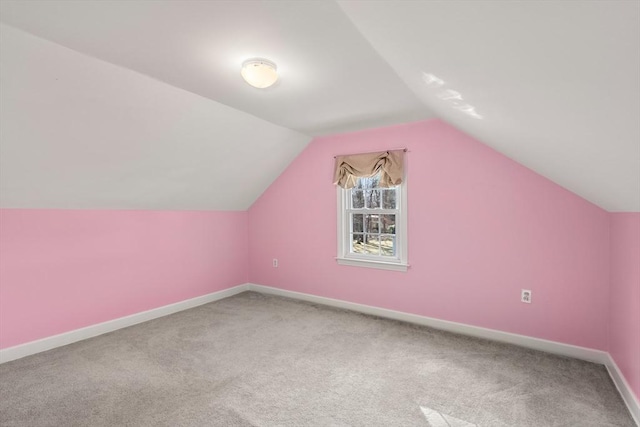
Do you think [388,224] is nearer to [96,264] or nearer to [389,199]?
[389,199]

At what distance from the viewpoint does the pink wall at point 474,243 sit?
271 cm

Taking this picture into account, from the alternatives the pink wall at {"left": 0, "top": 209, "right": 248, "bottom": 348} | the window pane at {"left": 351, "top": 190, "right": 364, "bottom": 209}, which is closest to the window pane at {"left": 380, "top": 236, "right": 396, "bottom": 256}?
the window pane at {"left": 351, "top": 190, "right": 364, "bottom": 209}

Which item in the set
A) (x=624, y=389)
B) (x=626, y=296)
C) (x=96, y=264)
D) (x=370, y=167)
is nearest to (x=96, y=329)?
(x=96, y=264)

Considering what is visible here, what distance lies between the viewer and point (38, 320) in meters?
2.88

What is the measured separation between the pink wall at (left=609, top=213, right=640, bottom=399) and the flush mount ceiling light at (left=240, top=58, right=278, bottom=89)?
8.36 feet

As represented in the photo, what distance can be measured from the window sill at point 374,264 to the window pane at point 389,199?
0.68m

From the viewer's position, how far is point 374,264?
12.5 ft

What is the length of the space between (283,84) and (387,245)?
228 cm

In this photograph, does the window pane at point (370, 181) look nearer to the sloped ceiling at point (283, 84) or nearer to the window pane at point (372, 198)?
the window pane at point (372, 198)

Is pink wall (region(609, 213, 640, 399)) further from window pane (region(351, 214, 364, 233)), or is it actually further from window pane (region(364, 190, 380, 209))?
window pane (region(351, 214, 364, 233))

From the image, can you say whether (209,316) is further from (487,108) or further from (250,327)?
(487,108)

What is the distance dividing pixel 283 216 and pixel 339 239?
3.30ft

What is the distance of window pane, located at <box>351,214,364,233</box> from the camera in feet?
13.4

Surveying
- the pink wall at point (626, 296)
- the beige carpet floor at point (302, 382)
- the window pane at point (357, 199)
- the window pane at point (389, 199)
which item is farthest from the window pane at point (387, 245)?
the pink wall at point (626, 296)
